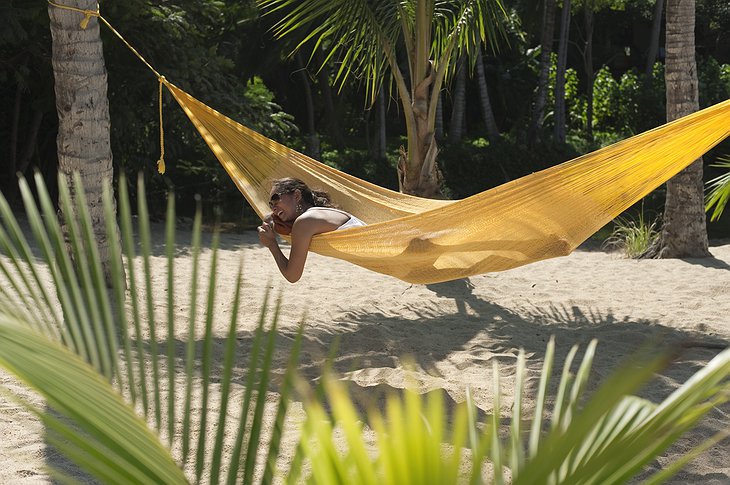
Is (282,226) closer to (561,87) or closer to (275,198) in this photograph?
(275,198)

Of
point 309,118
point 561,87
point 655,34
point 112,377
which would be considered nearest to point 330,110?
point 309,118

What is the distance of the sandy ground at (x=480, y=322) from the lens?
2717 millimetres

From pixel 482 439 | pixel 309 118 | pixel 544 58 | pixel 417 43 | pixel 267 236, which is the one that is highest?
pixel 417 43

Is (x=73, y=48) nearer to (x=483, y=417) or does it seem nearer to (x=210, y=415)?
(x=210, y=415)

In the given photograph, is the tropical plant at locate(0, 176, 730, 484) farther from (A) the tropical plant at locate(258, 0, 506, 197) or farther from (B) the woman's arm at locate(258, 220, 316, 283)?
(A) the tropical plant at locate(258, 0, 506, 197)

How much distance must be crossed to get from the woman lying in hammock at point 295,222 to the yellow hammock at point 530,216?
69mm

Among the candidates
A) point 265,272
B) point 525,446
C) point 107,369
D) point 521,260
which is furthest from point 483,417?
point 265,272

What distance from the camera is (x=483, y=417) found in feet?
9.12

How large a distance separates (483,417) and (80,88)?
94.9 inches

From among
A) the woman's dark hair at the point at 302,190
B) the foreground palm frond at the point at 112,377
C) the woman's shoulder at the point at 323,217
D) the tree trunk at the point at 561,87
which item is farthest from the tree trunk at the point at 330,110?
the foreground palm frond at the point at 112,377

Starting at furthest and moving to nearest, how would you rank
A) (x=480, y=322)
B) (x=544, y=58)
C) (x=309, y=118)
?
1. (x=309, y=118)
2. (x=544, y=58)
3. (x=480, y=322)

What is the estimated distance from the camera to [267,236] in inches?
126

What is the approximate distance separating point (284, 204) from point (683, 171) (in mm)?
3346

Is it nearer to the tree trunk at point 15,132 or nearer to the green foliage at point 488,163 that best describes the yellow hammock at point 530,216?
the tree trunk at point 15,132
